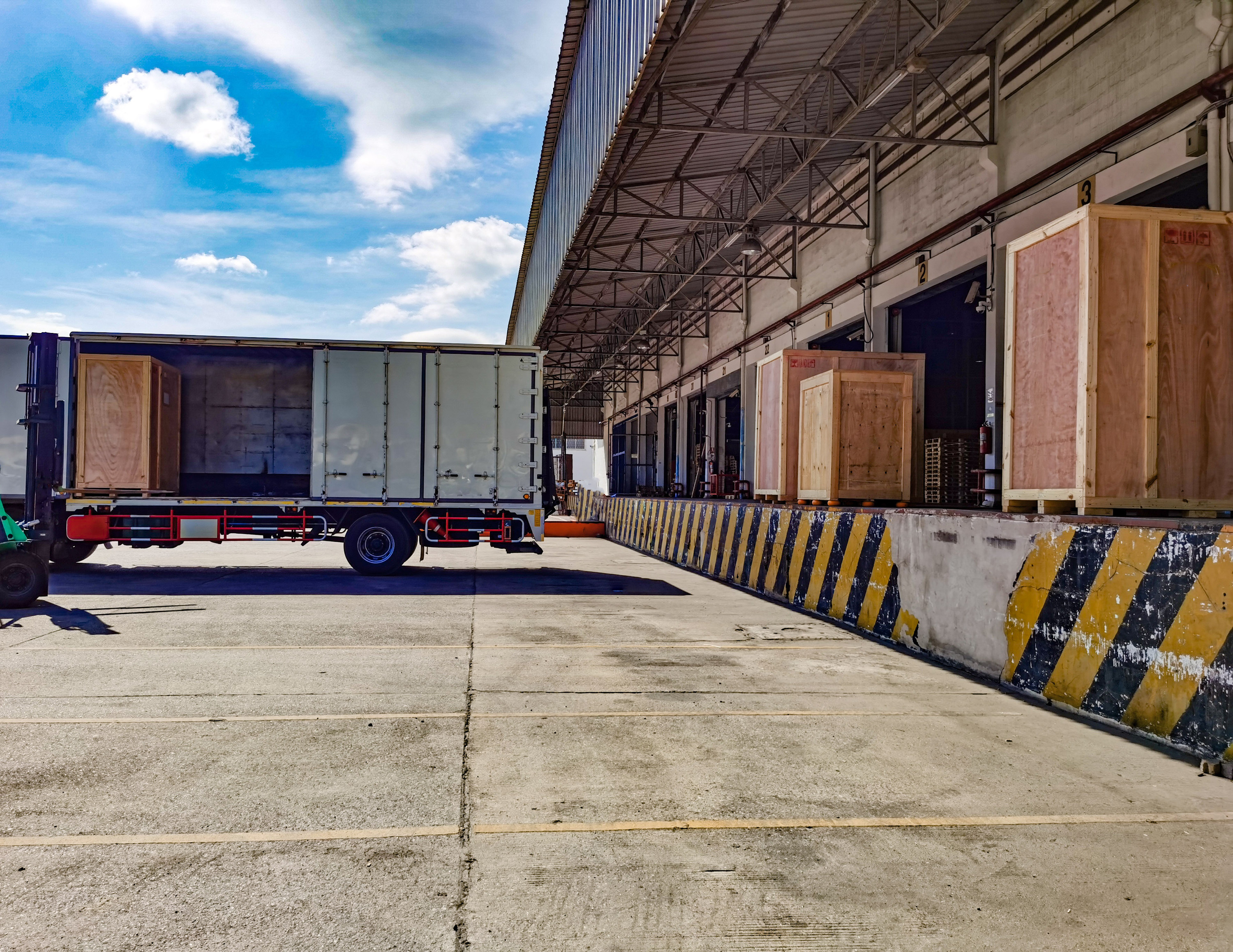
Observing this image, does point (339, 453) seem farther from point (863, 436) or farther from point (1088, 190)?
point (1088, 190)

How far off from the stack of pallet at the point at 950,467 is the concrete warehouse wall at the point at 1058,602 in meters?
6.86

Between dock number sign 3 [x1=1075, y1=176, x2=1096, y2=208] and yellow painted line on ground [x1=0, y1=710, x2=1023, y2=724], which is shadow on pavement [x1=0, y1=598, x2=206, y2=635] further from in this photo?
dock number sign 3 [x1=1075, y1=176, x2=1096, y2=208]

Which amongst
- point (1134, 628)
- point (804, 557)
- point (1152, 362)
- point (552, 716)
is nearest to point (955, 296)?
point (804, 557)

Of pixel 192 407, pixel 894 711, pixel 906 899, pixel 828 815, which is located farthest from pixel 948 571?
pixel 192 407

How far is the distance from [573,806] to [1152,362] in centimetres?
515

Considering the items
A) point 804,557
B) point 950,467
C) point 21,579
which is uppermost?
point 950,467

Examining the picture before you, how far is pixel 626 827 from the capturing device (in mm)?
3602

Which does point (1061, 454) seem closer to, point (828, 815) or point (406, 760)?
point (828, 815)

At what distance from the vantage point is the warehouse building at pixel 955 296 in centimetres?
588

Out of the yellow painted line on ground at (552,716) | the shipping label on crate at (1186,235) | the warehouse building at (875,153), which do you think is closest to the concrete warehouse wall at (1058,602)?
the yellow painted line on ground at (552,716)

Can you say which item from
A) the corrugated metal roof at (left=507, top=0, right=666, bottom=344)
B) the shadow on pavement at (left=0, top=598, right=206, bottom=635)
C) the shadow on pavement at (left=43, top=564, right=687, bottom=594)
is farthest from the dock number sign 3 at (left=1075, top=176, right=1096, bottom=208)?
the shadow on pavement at (left=0, top=598, right=206, bottom=635)

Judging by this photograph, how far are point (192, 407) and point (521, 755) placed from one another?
45.3 feet

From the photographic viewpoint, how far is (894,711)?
559 centimetres

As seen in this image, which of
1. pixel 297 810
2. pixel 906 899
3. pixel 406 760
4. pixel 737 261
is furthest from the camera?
pixel 737 261
